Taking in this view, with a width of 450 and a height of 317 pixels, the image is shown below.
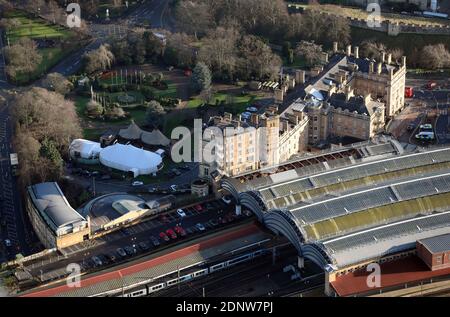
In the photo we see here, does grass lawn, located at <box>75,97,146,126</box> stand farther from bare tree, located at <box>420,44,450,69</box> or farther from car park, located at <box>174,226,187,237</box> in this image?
bare tree, located at <box>420,44,450,69</box>

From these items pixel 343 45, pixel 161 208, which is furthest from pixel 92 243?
pixel 343 45

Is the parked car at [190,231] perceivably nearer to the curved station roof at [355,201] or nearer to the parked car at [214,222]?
the parked car at [214,222]

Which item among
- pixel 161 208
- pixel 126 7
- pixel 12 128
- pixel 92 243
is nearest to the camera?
pixel 92 243

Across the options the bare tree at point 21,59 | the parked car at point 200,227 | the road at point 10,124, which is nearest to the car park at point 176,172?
the road at point 10,124

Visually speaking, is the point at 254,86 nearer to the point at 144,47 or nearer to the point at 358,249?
the point at 144,47

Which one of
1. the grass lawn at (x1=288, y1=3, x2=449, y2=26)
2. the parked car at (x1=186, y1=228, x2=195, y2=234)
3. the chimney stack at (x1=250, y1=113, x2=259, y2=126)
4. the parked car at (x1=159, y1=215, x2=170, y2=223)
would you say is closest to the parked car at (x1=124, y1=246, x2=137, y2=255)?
the parked car at (x1=186, y1=228, x2=195, y2=234)

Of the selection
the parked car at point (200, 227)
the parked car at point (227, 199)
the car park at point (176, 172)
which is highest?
the parked car at point (227, 199)
